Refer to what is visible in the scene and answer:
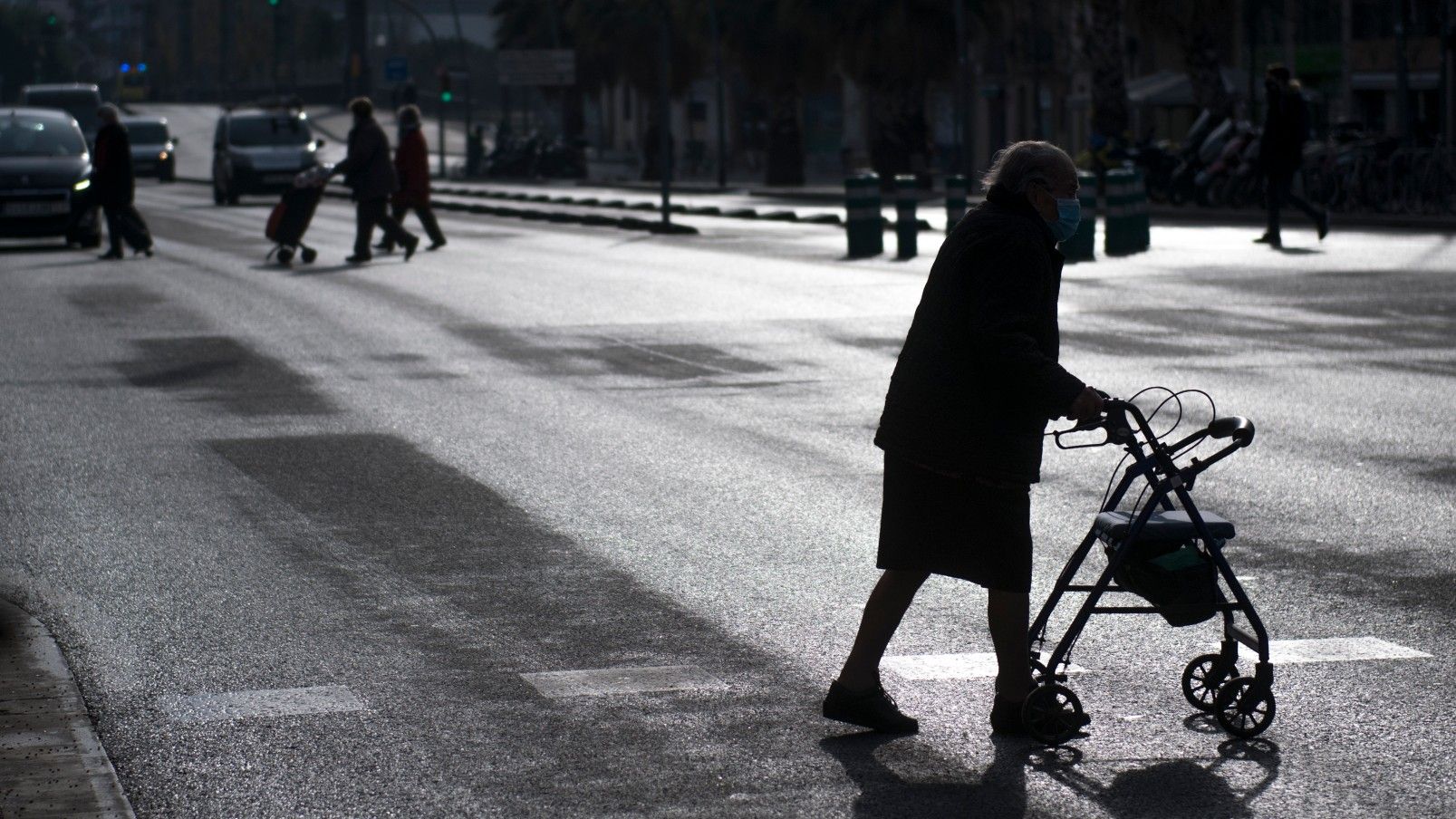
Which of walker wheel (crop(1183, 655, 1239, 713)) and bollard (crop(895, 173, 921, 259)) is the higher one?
bollard (crop(895, 173, 921, 259))

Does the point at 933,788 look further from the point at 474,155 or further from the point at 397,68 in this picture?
the point at 397,68

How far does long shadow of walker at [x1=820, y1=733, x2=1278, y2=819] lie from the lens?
4.93 metres

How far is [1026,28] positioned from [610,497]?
61175 millimetres

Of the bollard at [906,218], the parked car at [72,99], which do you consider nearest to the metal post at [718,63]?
the parked car at [72,99]

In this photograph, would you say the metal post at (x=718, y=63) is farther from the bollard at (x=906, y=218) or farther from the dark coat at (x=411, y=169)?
the bollard at (x=906, y=218)

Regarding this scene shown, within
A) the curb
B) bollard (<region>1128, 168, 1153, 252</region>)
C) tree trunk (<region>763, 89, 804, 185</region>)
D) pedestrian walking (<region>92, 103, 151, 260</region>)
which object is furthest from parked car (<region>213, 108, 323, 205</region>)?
the curb

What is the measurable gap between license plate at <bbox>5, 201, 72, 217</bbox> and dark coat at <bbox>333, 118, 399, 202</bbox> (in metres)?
4.18

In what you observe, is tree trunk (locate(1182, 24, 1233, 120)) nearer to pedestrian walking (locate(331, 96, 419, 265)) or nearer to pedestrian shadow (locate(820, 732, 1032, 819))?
pedestrian walking (locate(331, 96, 419, 265))

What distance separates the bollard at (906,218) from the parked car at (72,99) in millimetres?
42038

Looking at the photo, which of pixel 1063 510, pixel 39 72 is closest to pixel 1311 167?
pixel 1063 510

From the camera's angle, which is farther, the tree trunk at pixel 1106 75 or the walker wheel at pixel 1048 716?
the tree trunk at pixel 1106 75

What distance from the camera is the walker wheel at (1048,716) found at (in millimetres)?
5438

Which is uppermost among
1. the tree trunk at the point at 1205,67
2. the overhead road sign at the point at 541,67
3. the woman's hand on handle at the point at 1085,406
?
the overhead road sign at the point at 541,67

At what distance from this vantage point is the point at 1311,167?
3259cm
